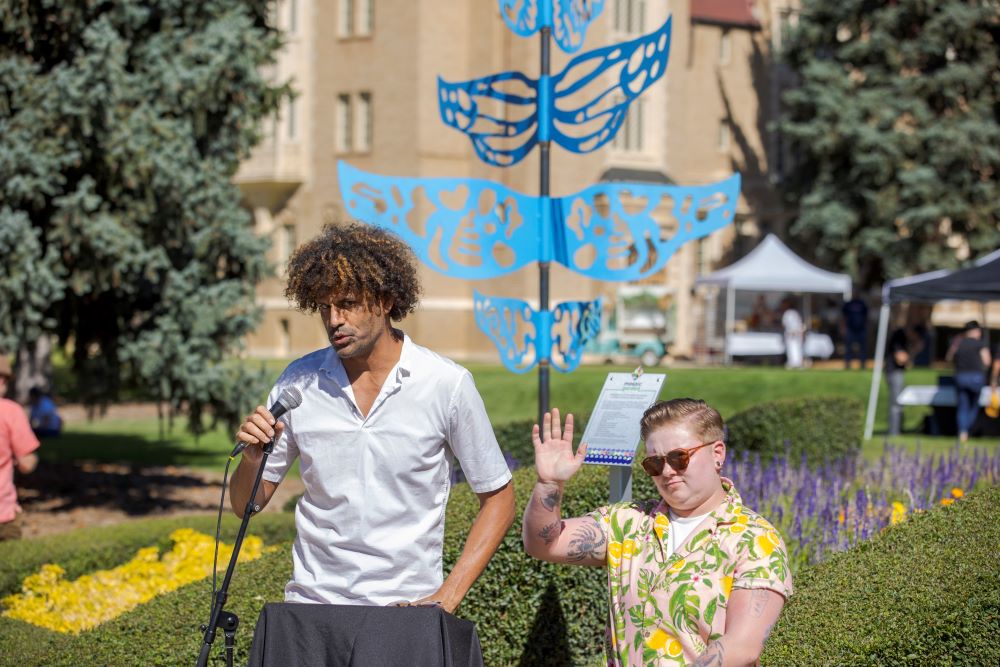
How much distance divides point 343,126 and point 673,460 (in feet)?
118

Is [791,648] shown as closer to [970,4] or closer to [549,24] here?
[549,24]

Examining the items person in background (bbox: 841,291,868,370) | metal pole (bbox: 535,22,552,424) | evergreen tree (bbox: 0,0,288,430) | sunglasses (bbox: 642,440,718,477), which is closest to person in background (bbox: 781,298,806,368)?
person in background (bbox: 841,291,868,370)

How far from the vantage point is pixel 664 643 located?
140 inches

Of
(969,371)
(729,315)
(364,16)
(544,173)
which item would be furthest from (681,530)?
(364,16)

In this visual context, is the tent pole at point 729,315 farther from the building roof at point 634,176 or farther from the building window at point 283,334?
the building window at point 283,334

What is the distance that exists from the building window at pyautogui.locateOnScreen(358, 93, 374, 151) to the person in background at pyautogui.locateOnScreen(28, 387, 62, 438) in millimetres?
21046

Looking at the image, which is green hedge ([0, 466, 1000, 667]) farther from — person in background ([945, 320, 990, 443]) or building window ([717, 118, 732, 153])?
building window ([717, 118, 732, 153])

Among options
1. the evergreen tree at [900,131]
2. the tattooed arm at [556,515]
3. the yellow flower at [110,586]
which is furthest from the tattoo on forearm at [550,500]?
the evergreen tree at [900,131]

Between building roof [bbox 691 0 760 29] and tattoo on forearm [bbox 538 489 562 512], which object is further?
building roof [bbox 691 0 760 29]

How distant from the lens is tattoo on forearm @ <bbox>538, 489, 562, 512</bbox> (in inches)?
142

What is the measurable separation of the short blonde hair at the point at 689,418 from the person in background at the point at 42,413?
1482cm

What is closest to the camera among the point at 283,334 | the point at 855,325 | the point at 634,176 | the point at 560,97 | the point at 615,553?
the point at 615,553

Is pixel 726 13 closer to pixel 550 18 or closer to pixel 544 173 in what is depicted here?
pixel 550 18

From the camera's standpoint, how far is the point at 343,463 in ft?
12.0
